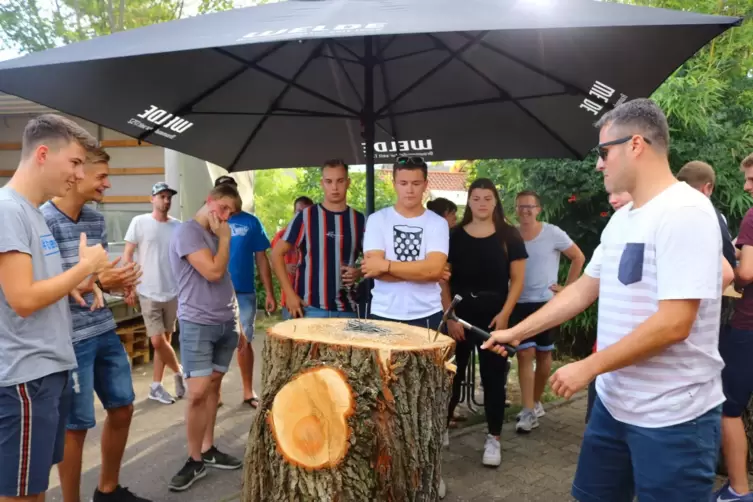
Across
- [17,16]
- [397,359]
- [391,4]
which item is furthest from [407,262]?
[17,16]

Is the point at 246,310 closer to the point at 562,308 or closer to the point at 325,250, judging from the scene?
the point at 325,250

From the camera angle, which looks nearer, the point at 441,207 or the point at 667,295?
the point at 667,295

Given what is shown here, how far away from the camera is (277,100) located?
4.45m

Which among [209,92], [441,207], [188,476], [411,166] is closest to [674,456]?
[411,166]

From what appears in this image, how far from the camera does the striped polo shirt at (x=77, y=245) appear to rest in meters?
2.80

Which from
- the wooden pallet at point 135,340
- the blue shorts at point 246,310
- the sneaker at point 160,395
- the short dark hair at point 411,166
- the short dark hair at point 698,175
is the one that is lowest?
the sneaker at point 160,395

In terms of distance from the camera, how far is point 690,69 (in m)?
7.04

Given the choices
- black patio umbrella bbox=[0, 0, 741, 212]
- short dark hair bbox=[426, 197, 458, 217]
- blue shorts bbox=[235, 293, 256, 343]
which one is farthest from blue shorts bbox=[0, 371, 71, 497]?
short dark hair bbox=[426, 197, 458, 217]

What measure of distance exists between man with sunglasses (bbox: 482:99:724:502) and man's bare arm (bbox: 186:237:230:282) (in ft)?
7.58

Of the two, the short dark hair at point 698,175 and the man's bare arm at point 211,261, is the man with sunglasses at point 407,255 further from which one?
the short dark hair at point 698,175

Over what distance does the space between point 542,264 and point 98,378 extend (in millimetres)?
3369

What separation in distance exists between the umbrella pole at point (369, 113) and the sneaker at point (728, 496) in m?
2.82

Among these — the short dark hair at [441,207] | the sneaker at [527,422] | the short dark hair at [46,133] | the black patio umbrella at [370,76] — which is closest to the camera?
the short dark hair at [46,133]

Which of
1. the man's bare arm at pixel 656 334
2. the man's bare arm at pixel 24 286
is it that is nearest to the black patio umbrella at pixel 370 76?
the man's bare arm at pixel 24 286
